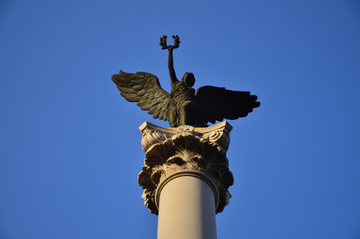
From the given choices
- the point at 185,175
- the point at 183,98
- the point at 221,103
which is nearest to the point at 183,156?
the point at 185,175

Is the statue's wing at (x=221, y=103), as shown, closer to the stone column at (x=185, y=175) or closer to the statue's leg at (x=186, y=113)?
the statue's leg at (x=186, y=113)

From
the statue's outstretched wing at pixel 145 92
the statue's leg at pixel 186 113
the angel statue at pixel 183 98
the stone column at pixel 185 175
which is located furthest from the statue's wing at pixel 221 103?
the stone column at pixel 185 175

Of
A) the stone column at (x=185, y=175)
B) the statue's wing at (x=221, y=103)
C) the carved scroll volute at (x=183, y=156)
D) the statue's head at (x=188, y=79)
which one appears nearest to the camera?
the stone column at (x=185, y=175)

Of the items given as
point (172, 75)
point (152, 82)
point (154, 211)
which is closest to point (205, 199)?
point (154, 211)

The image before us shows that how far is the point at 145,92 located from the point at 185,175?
6.10m

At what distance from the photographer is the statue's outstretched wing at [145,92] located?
16.1m

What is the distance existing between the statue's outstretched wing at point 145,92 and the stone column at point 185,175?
11.5 ft

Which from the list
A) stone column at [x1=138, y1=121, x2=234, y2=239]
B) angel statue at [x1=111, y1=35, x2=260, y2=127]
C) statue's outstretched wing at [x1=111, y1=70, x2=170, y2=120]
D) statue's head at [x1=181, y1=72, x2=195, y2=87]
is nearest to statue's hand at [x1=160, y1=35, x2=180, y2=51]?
angel statue at [x1=111, y1=35, x2=260, y2=127]

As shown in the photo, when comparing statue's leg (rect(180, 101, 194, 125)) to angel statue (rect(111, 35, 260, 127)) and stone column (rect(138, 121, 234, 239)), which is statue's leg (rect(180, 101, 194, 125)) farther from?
stone column (rect(138, 121, 234, 239))

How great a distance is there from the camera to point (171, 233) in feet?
32.2

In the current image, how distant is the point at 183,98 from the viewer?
14.6 metres

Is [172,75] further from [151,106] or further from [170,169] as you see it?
[170,169]

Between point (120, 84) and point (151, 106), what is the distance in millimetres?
1743

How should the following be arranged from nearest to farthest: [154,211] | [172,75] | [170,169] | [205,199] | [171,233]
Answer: [171,233] < [205,199] < [170,169] < [154,211] < [172,75]
